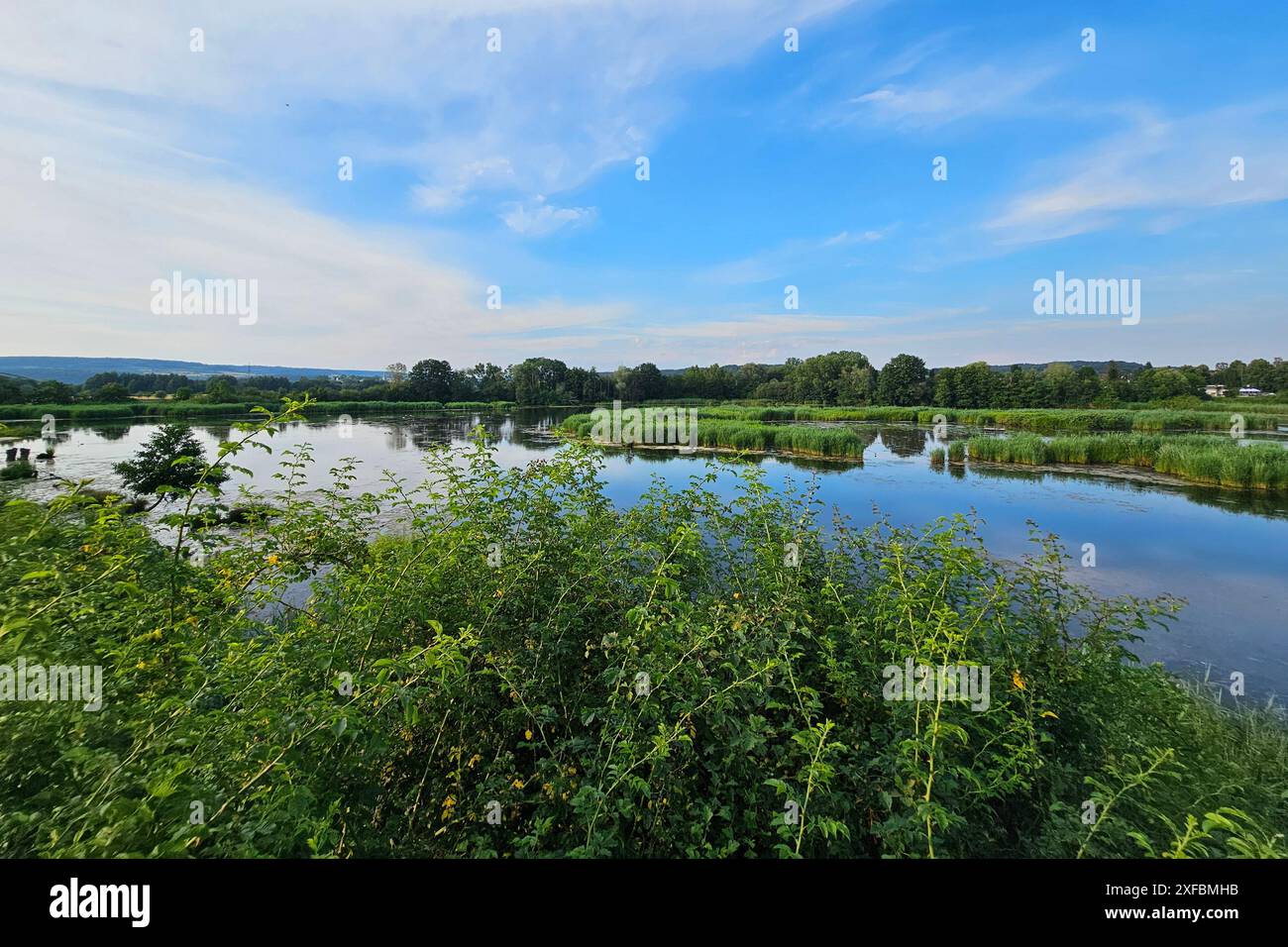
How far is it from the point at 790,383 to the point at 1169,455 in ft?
169

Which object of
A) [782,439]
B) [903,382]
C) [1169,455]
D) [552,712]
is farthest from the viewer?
[903,382]

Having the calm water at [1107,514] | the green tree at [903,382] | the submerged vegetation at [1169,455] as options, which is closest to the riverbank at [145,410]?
the calm water at [1107,514]

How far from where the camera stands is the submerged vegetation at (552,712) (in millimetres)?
1400

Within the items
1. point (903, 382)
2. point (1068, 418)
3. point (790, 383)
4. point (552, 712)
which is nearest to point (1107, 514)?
point (552, 712)

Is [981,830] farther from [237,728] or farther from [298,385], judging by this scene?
[298,385]

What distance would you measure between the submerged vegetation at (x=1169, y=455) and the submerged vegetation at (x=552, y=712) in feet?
71.7

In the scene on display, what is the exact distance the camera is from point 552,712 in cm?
212

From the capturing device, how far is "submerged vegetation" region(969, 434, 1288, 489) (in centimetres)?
1692

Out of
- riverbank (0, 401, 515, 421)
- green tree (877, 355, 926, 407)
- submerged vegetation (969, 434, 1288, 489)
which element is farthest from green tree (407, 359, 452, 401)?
green tree (877, 355, 926, 407)

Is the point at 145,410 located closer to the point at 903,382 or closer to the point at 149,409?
the point at 149,409

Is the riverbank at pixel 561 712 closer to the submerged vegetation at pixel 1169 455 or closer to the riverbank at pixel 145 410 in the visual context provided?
the riverbank at pixel 145 410

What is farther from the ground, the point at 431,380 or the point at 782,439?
the point at 431,380

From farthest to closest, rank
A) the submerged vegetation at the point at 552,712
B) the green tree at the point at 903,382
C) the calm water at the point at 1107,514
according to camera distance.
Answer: the green tree at the point at 903,382 < the calm water at the point at 1107,514 < the submerged vegetation at the point at 552,712
